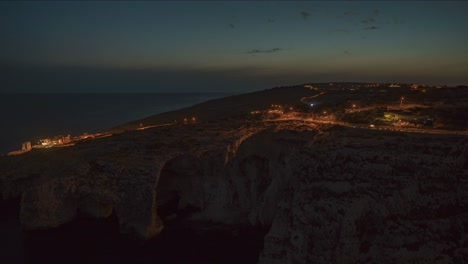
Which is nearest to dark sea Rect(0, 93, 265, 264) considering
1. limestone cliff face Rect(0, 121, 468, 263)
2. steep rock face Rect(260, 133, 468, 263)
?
limestone cliff face Rect(0, 121, 468, 263)

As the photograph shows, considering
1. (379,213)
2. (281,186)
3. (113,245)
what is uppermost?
(379,213)

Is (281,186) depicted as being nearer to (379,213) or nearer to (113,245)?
(379,213)

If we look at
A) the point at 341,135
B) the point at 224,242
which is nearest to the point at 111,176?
the point at 224,242

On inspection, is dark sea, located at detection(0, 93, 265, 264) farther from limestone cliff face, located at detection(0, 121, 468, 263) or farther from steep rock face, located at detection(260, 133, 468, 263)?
steep rock face, located at detection(260, 133, 468, 263)

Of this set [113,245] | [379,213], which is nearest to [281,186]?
[379,213]

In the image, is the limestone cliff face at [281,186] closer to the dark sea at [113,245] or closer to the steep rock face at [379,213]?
the steep rock face at [379,213]

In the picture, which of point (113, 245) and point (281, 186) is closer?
point (113, 245)

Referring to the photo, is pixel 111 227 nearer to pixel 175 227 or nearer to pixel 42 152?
pixel 175 227

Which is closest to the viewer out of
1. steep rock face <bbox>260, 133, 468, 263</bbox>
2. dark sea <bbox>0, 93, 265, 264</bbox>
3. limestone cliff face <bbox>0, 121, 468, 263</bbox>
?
steep rock face <bbox>260, 133, 468, 263</bbox>
